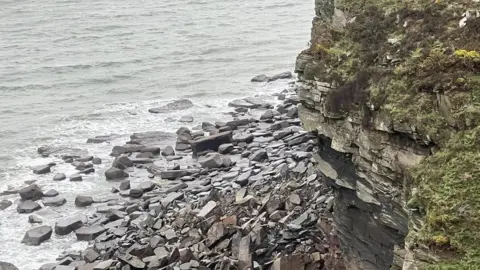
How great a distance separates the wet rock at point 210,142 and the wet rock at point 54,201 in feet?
24.9

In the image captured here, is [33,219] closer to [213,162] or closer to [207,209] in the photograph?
[213,162]

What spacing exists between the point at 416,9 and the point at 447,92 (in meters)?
3.24

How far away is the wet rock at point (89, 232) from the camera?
87.1 ft

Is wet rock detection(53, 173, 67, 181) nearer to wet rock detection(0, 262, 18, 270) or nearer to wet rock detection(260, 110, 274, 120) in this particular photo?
wet rock detection(0, 262, 18, 270)

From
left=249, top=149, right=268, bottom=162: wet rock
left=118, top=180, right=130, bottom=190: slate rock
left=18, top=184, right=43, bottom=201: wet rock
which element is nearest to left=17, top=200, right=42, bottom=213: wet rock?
left=18, top=184, right=43, bottom=201: wet rock

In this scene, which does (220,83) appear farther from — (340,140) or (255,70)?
(340,140)

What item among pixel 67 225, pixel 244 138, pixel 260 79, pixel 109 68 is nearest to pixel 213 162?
pixel 244 138

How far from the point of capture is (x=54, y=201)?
30.7 metres

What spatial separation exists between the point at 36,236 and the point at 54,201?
4083 mm

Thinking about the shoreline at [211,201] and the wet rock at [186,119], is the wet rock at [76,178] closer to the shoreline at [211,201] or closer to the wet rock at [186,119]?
the shoreline at [211,201]

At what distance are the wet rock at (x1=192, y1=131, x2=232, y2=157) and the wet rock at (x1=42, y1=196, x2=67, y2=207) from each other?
7595mm

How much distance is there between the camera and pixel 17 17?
225ft

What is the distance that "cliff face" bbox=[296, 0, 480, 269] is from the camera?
34.0 ft

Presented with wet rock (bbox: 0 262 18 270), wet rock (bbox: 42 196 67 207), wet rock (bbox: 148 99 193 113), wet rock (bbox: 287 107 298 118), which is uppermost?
wet rock (bbox: 287 107 298 118)
